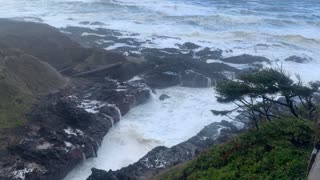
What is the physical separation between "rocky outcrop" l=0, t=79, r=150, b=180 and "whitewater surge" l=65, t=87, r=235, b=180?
1.49 feet

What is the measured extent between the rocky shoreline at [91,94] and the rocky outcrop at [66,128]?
4cm

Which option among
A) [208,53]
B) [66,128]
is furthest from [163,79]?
[66,128]

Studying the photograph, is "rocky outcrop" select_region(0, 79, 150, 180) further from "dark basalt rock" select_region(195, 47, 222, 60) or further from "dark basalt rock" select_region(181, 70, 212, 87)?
"dark basalt rock" select_region(195, 47, 222, 60)

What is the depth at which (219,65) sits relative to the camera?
98.3 ft

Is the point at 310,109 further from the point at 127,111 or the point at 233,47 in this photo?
the point at 233,47

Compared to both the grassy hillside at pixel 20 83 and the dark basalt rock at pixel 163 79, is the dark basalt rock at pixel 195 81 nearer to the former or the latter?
the dark basalt rock at pixel 163 79

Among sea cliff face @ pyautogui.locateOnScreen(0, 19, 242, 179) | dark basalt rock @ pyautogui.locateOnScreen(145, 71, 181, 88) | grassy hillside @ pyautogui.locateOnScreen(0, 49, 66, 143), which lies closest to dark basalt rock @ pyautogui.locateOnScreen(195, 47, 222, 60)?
sea cliff face @ pyautogui.locateOnScreen(0, 19, 242, 179)

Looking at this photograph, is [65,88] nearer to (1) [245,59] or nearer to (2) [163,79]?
(2) [163,79]

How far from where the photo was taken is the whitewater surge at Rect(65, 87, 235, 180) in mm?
18062

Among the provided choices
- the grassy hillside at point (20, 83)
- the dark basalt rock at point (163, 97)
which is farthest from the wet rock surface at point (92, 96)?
the dark basalt rock at point (163, 97)

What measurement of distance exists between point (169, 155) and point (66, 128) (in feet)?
15.4

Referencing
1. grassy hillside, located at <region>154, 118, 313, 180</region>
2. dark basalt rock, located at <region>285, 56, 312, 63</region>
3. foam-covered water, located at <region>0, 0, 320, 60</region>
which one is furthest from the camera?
foam-covered water, located at <region>0, 0, 320, 60</region>

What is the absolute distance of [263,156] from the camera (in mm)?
11875

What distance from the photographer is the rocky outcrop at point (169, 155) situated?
15477 millimetres
